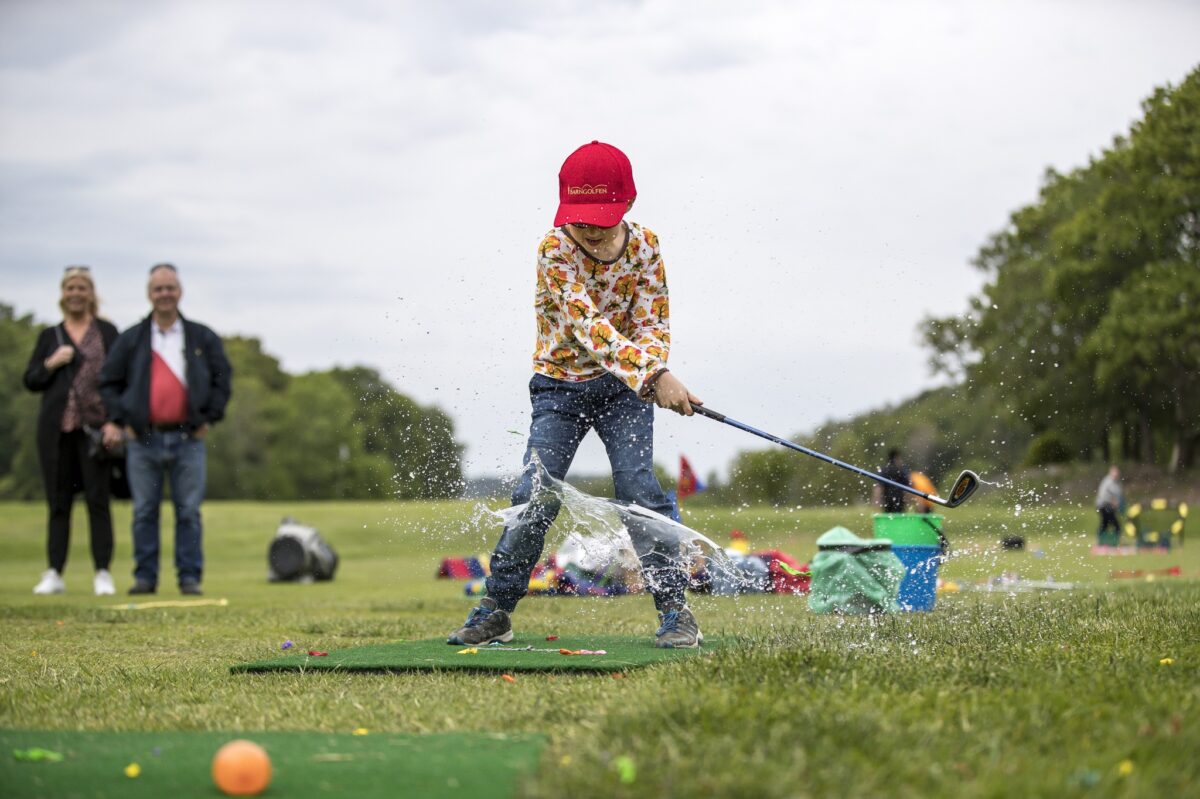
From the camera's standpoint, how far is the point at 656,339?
6.08 metres

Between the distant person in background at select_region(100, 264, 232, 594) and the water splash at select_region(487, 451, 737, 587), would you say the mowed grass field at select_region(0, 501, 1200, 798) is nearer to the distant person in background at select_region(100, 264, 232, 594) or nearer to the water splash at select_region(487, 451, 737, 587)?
the water splash at select_region(487, 451, 737, 587)

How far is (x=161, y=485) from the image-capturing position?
11688 millimetres

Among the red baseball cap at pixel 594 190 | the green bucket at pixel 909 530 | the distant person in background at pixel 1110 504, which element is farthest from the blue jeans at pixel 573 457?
the distant person in background at pixel 1110 504

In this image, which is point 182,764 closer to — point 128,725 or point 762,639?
point 128,725

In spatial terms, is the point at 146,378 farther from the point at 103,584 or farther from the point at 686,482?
the point at 686,482

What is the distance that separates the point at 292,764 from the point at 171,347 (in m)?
8.81

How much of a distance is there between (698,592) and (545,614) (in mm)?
2612

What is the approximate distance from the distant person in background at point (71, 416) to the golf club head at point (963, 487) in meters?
7.62

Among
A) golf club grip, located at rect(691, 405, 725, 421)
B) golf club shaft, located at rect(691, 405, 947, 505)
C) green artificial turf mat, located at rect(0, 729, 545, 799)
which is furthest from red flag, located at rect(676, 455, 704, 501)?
green artificial turf mat, located at rect(0, 729, 545, 799)

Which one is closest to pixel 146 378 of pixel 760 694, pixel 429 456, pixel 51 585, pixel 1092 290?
pixel 51 585

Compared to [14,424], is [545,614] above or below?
below

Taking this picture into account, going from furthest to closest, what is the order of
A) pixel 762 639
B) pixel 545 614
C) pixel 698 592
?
1. pixel 698 592
2. pixel 545 614
3. pixel 762 639

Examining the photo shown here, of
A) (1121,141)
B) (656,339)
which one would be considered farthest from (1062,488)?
(656,339)

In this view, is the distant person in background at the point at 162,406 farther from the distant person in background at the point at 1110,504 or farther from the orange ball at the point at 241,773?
the distant person in background at the point at 1110,504
